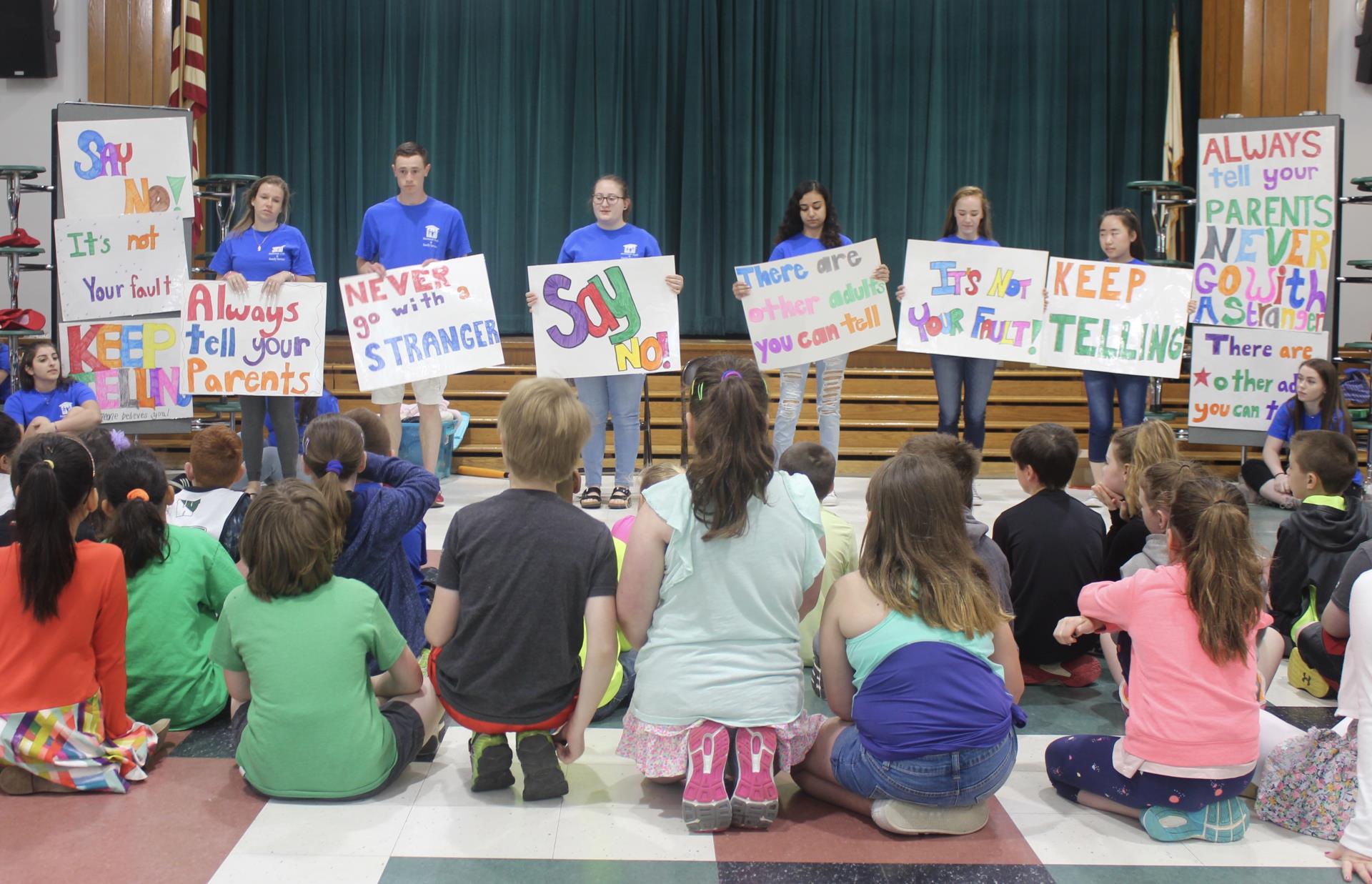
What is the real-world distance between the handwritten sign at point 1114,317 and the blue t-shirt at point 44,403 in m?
4.51

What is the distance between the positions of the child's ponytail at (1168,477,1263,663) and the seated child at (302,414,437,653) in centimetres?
170

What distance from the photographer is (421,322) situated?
18.1 feet

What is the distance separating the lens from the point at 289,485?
2514mm

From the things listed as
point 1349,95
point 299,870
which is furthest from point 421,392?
point 1349,95

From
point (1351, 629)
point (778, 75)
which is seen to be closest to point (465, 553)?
point (1351, 629)

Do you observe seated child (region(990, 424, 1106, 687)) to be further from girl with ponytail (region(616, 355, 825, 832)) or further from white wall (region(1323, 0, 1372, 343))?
white wall (region(1323, 0, 1372, 343))

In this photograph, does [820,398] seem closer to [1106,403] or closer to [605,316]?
[605,316]

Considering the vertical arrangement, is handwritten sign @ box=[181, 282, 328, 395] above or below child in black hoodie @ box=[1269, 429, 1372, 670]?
above

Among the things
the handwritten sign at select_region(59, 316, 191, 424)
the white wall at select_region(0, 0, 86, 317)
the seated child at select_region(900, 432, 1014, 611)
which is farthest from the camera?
the white wall at select_region(0, 0, 86, 317)

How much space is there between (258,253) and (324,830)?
3.54 meters

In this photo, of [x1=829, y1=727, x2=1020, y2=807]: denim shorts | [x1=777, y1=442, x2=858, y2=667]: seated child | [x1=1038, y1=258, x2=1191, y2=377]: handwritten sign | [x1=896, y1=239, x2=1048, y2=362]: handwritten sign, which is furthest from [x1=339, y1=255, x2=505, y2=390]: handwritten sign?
[x1=829, y1=727, x2=1020, y2=807]: denim shorts

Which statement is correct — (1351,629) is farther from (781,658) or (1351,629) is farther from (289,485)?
(289,485)

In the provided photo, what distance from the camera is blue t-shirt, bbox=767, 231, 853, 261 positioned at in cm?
596

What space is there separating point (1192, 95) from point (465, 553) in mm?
A: 8791
